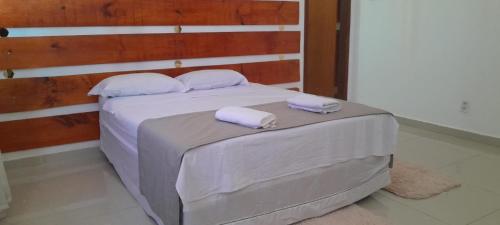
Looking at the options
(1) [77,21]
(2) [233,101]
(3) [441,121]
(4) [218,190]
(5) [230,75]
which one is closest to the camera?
(4) [218,190]

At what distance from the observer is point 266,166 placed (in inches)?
77.0

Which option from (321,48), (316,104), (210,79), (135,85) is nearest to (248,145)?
(316,104)

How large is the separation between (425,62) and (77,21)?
354 centimetres

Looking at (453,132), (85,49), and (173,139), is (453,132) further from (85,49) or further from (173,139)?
(85,49)

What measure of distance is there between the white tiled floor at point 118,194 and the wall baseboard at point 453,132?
0.16m

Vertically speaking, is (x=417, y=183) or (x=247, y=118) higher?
(x=247, y=118)

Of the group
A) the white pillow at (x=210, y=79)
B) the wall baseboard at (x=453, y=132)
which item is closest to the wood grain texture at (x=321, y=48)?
the wall baseboard at (x=453, y=132)

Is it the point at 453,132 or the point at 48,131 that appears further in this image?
the point at 453,132

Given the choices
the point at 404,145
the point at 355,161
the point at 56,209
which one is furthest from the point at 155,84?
the point at 404,145

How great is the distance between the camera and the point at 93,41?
3.09 metres

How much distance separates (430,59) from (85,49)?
349 centimetres

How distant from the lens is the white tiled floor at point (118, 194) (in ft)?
7.38

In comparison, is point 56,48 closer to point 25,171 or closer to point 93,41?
point 93,41

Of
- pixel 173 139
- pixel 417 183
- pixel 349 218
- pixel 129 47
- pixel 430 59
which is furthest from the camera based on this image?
pixel 430 59
